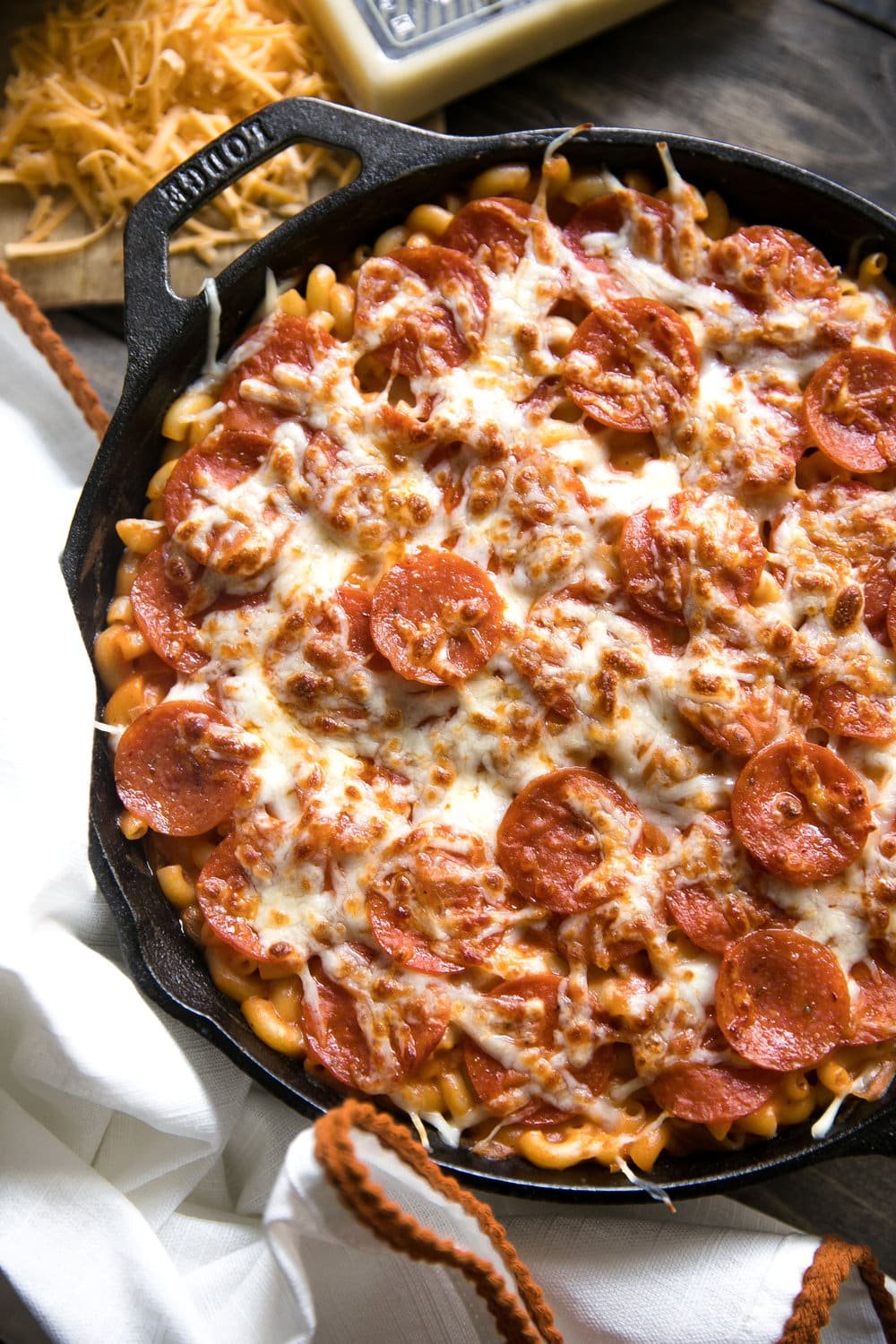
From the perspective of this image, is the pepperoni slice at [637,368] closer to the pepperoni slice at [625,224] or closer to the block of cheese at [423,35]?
the pepperoni slice at [625,224]

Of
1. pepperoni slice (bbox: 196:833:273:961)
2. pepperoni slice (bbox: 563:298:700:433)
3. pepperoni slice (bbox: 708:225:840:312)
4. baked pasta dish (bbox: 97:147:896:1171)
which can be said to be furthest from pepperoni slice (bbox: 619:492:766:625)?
pepperoni slice (bbox: 196:833:273:961)

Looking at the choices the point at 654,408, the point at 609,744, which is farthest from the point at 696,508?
the point at 609,744

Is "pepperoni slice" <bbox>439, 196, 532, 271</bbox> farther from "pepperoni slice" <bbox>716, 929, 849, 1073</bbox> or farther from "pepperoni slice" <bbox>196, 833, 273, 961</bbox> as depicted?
"pepperoni slice" <bbox>716, 929, 849, 1073</bbox>

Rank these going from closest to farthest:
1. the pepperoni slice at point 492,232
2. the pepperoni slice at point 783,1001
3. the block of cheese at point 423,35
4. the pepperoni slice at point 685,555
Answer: the pepperoni slice at point 783,1001, the pepperoni slice at point 685,555, the pepperoni slice at point 492,232, the block of cheese at point 423,35

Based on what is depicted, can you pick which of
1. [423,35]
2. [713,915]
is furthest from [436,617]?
[423,35]

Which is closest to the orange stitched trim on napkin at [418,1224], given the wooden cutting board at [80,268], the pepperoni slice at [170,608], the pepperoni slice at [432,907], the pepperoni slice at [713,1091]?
the pepperoni slice at [432,907]

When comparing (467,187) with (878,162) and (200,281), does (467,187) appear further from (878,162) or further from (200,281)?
(878,162)

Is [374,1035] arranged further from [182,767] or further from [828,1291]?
[828,1291]
